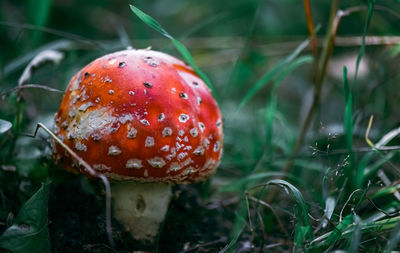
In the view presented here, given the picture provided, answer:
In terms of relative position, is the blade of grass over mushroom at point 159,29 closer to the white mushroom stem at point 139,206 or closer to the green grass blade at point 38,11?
the white mushroom stem at point 139,206

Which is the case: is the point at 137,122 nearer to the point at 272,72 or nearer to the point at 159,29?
the point at 159,29

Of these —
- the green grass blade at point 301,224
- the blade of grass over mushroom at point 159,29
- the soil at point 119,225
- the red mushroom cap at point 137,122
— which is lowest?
the soil at point 119,225

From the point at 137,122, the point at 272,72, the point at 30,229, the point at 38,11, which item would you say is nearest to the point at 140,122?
the point at 137,122

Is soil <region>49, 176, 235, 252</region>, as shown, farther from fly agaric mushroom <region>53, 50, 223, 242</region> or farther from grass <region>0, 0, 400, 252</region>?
fly agaric mushroom <region>53, 50, 223, 242</region>

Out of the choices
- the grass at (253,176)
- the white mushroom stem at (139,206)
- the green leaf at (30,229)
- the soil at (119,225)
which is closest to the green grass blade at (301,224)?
the grass at (253,176)

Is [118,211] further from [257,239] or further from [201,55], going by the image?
[201,55]

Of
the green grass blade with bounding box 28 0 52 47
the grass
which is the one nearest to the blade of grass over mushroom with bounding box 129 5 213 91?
the grass
